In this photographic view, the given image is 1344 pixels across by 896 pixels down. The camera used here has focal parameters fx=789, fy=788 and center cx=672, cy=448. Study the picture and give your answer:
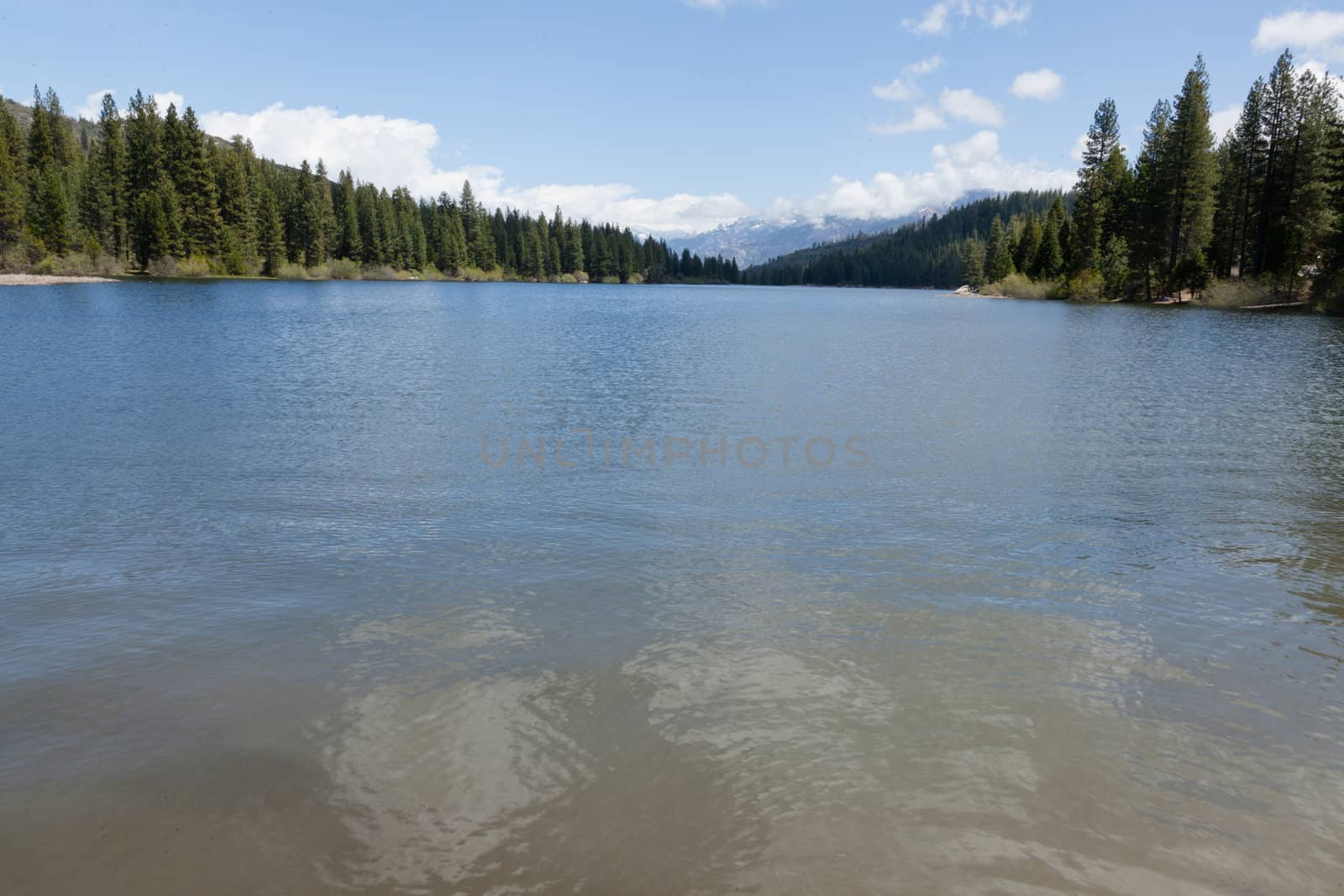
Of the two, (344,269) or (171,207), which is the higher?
(171,207)

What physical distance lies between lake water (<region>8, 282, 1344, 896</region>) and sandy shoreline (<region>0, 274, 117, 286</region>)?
78104 millimetres

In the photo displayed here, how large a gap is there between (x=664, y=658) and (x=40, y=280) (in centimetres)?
9934

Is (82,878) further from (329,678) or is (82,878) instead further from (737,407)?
(737,407)

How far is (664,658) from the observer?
729 cm

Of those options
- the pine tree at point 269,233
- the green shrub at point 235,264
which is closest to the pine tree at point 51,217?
the green shrub at point 235,264

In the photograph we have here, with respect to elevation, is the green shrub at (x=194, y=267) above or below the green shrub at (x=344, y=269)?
below

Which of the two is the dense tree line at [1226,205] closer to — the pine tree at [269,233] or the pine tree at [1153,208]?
the pine tree at [1153,208]

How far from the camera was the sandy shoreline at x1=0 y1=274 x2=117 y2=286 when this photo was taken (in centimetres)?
7750

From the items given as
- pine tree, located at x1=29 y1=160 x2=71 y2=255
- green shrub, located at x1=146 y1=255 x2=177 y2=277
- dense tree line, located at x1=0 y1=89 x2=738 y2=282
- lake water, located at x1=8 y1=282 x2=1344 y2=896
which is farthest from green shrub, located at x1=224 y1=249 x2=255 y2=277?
lake water, located at x1=8 y1=282 x2=1344 y2=896

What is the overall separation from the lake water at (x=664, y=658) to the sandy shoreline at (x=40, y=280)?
78104 mm

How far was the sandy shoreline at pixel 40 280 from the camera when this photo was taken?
77.5 metres

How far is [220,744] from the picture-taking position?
19.2 feet

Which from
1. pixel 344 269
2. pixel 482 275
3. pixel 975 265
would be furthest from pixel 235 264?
A: pixel 975 265

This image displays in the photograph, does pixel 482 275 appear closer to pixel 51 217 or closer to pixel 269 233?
pixel 269 233
